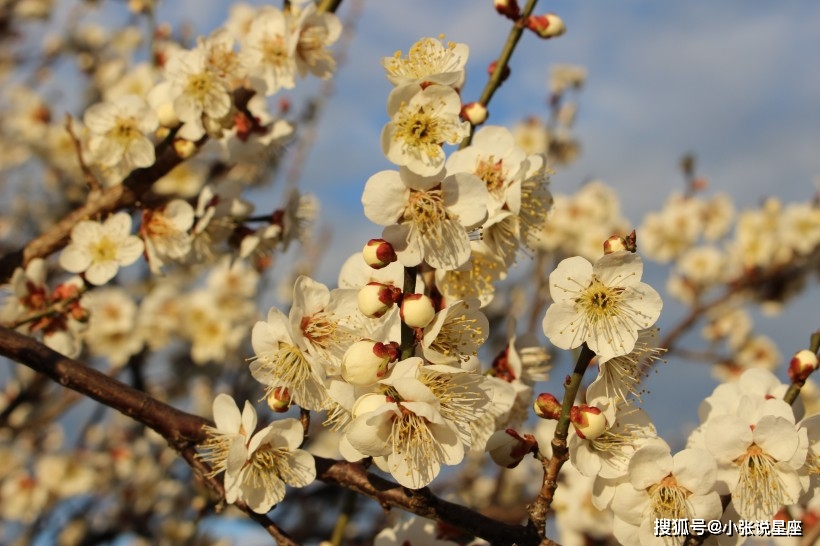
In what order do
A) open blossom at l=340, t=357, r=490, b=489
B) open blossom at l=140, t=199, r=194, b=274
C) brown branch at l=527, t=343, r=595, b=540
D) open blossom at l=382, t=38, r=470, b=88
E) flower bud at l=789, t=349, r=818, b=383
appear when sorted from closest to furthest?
open blossom at l=340, t=357, r=490, b=489 < brown branch at l=527, t=343, r=595, b=540 < open blossom at l=382, t=38, r=470, b=88 < flower bud at l=789, t=349, r=818, b=383 < open blossom at l=140, t=199, r=194, b=274

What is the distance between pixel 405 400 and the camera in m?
1.20

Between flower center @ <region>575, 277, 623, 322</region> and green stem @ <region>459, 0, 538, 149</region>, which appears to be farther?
green stem @ <region>459, 0, 538, 149</region>

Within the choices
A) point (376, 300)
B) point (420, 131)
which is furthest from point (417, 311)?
point (420, 131)

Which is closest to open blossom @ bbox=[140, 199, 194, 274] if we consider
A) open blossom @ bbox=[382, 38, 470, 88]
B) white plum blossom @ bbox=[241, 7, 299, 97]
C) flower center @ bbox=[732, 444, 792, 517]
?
white plum blossom @ bbox=[241, 7, 299, 97]

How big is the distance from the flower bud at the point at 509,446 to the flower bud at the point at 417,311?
0.35m

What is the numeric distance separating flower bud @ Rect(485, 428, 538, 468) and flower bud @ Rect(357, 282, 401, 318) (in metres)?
0.37

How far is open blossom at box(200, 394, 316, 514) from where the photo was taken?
1387 mm

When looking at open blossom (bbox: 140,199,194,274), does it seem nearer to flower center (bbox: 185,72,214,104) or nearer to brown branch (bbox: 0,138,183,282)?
brown branch (bbox: 0,138,183,282)

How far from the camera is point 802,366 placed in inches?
63.3

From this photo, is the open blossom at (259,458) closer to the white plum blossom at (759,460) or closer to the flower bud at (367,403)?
the flower bud at (367,403)

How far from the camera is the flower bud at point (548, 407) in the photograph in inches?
54.5

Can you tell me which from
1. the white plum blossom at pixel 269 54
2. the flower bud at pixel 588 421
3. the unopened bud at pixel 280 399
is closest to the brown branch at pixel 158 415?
the unopened bud at pixel 280 399

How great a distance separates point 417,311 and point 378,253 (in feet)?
0.40

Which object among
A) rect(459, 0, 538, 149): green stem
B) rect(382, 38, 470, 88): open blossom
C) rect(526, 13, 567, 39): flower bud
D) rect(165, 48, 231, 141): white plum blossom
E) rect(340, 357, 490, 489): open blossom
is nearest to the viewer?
rect(340, 357, 490, 489): open blossom
